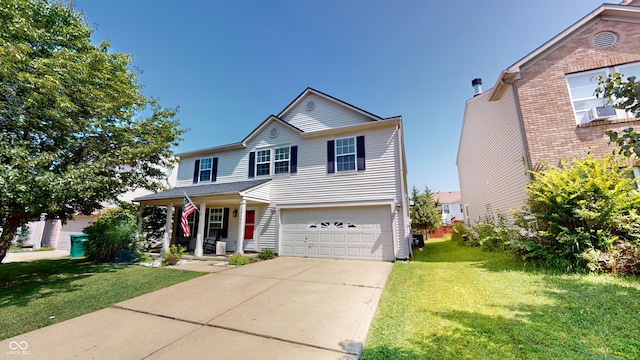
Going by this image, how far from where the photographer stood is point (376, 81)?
1238 centimetres

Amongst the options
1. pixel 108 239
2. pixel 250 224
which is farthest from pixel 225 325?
pixel 108 239

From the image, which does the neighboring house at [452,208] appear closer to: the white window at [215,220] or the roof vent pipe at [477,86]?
the roof vent pipe at [477,86]

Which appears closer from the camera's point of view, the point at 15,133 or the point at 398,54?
the point at 15,133

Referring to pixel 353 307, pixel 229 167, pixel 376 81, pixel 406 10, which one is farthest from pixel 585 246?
pixel 229 167

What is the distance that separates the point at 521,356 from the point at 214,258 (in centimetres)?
1024

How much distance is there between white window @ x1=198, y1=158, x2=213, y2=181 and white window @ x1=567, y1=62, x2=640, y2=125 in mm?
16048

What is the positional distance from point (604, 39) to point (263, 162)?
13.9 metres

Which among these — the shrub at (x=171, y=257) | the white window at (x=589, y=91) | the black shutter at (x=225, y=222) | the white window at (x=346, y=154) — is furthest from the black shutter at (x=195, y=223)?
the white window at (x=589, y=91)

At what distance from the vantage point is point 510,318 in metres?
3.71

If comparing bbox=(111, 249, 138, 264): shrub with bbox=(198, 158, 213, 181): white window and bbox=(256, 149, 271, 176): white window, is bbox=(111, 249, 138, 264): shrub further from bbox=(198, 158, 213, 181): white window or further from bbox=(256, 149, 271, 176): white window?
bbox=(256, 149, 271, 176): white window

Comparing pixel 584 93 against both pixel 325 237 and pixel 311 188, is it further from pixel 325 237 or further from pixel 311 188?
pixel 325 237

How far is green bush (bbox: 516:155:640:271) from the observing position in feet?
18.7

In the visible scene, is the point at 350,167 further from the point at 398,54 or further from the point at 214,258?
the point at 214,258

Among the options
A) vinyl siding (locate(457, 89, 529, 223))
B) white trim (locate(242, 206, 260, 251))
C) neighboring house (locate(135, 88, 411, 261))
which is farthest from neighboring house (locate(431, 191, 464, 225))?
white trim (locate(242, 206, 260, 251))
